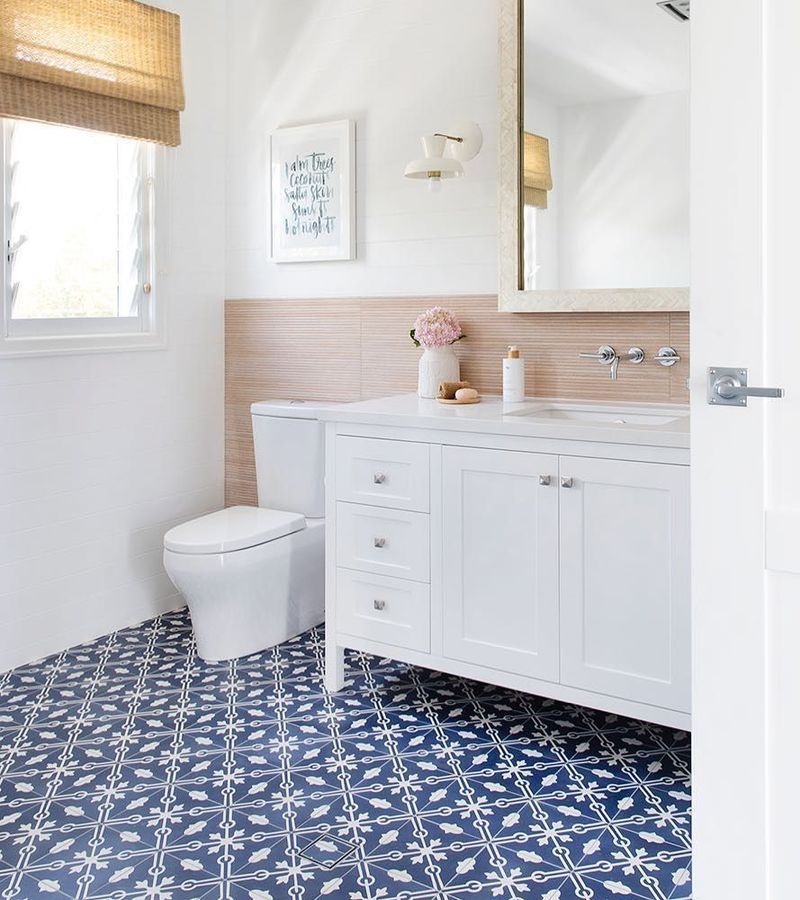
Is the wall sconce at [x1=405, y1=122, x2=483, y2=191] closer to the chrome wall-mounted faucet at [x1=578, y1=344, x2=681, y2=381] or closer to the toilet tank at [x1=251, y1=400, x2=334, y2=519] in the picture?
the chrome wall-mounted faucet at [x1=578, y1=344, x2=681, y2=381]

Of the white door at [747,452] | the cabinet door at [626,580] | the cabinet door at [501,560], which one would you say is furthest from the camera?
the cabinet door at [501,560]

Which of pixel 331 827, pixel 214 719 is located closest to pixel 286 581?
pixel 214 719

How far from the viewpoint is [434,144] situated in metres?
3.08

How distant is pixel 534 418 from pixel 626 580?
20.1 inches

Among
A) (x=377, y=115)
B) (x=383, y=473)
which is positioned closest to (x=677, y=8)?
(x=377, y=115)

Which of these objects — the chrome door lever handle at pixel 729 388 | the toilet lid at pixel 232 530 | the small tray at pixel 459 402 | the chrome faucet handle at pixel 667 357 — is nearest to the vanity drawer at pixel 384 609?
the toilet lid at pixel 232 530

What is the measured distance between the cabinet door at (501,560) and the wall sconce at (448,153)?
965 millimetres

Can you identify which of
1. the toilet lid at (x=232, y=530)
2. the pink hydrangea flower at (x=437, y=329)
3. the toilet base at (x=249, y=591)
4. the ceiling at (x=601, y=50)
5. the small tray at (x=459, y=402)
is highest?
the ceiling at (x=601, y=50)

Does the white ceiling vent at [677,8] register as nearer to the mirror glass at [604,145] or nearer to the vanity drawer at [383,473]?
the mirror glass at [604,145]

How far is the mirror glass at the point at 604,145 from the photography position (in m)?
2.74

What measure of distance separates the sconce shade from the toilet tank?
889 millimetres

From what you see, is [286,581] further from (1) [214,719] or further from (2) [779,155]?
(2) [779,155]

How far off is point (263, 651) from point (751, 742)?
212 cm

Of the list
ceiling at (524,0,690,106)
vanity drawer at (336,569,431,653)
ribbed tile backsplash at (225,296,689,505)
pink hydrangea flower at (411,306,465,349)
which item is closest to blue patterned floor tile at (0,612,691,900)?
vanity drawer at (336,569,431,653)
